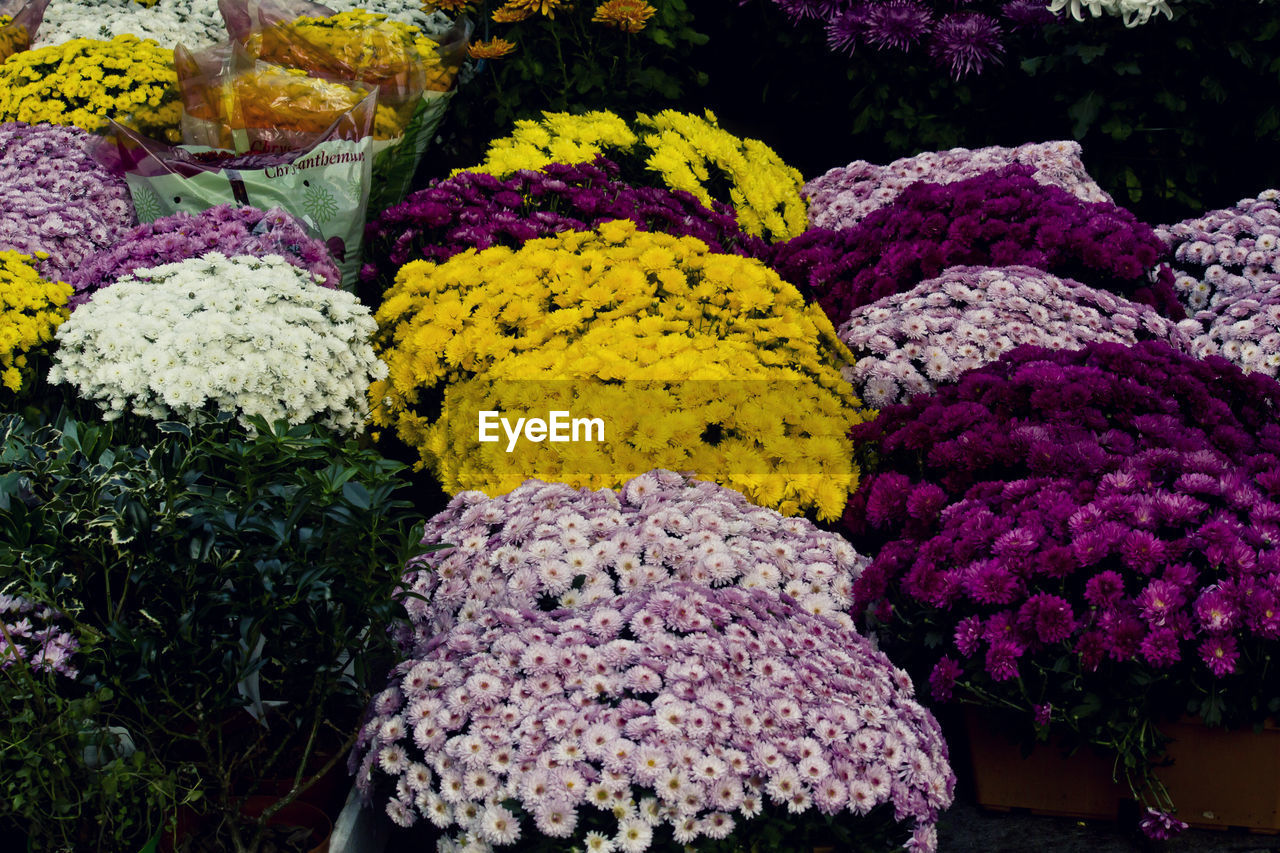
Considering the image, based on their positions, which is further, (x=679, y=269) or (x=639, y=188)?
(x=639, y=188)

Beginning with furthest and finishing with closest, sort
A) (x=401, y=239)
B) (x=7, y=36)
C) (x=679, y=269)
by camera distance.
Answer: (x=7, y=36), (x=401, y=239), (x=679, y=269)

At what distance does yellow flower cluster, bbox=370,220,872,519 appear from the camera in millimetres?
2930

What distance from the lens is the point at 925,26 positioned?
5449 millimetres

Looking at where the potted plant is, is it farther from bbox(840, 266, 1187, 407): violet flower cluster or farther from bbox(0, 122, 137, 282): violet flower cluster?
bbox(0, 122, 137, 282): violet flower cluster

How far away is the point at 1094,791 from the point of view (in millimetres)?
2420

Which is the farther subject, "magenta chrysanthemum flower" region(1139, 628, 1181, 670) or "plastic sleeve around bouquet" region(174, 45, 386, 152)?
"plastic sleeve around bouquet" region(174, 45, 386, 152)

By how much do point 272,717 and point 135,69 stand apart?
12.8ft

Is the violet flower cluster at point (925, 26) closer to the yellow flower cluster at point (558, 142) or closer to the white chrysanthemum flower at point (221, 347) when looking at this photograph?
the yellow flower cluster at point (558, 142)

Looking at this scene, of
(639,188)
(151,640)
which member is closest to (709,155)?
(639,188)

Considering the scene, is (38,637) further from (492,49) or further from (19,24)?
(19,24)

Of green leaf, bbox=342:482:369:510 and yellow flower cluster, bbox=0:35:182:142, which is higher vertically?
green leaf, bbox=342:482:369:510

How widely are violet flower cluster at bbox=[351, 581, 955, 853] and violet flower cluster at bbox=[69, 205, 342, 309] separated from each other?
6.27 feet

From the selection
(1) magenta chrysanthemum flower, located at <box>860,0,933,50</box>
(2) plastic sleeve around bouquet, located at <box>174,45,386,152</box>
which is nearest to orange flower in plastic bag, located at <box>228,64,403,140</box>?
(2) plastic sleeve around bouquet, located at <box>174,45,386,152</box>

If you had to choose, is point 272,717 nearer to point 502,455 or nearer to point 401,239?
point 502,455
